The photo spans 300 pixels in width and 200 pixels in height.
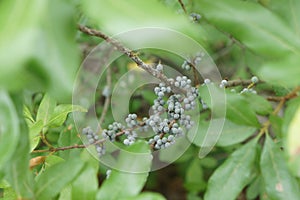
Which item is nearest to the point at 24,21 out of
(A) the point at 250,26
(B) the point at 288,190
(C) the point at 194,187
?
(A) the point at 250,26

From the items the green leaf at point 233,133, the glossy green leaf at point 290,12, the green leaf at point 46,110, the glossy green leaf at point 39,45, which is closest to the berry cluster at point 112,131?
the green leaf at point 46,110

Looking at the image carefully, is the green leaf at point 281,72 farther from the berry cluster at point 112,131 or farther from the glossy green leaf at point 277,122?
the berry cluster at point 112,131

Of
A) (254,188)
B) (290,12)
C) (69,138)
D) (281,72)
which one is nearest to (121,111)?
(69,138)

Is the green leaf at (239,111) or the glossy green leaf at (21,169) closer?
the glossy green leaf at (21,169)

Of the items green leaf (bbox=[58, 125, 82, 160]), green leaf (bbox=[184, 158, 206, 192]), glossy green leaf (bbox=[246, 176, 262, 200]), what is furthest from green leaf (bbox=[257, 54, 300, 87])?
green leaf (bbox=[184, 158, 206, 192])

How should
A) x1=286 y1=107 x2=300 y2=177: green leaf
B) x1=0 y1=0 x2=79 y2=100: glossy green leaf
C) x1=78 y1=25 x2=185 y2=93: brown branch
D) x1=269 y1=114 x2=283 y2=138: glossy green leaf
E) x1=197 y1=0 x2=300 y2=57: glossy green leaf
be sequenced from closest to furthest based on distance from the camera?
x1=0 y1=0 x2=79 y2=100: glossy green leaf
x1=286 y1=107 x2=300 y2=177: green leaf
x1=197 y1=0 x2=300 y2=57: glossy green leaf
x1=269 y1=114 x2=283 y2=138: glossy green leaf
x1=78 y1=25 x2=185 y2=93: brown branch

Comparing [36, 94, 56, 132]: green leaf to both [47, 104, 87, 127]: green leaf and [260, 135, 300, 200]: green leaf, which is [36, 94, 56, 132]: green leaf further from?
[260, 135, 300, 200]: green leaf
